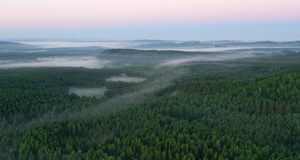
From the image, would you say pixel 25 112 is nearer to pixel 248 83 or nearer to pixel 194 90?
pixel 194 90

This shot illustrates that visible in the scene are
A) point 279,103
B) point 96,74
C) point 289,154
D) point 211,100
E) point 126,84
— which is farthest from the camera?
point 96,74

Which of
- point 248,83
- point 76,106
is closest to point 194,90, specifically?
point 248,83

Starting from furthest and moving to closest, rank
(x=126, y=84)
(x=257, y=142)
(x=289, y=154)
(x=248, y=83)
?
1. (x=126, y=84)
2. (x=248, y=83)
3. (x=257, y=142)
4. (x=289, y=154)

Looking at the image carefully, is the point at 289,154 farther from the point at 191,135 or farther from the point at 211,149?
the point at 191,135

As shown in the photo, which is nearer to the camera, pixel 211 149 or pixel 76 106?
pixel 211 149

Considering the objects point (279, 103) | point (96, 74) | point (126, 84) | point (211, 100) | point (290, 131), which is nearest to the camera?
point (290, 131)

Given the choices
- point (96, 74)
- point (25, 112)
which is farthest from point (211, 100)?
point (96, 74)

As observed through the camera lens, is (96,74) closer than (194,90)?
No

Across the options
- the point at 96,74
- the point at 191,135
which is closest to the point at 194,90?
the point at 191,135

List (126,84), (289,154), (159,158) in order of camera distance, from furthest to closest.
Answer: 1. (126,84)
2. (289,154)
3. (159,158)
